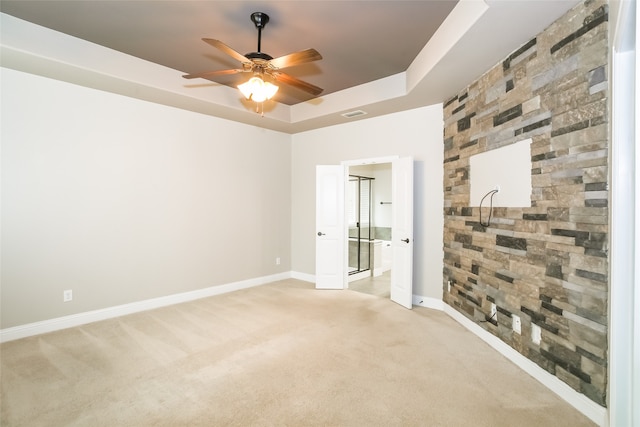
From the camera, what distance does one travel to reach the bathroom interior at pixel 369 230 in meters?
5.89

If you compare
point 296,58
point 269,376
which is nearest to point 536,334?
point 269,376

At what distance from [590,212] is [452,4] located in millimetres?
1967

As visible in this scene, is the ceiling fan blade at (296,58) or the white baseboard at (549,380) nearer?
the white baseboard at (549,380)

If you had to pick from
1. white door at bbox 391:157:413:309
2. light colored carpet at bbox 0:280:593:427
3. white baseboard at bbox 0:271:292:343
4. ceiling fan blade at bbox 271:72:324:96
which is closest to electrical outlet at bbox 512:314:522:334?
light colored carpet at bbox 0:280:593:427

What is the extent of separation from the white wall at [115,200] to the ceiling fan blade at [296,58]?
2547 mm

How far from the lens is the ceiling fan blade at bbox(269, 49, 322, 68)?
2357 mm

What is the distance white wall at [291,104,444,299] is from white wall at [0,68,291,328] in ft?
3.00

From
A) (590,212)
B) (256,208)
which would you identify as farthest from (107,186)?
(590,212)

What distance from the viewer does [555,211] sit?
7.67 feet

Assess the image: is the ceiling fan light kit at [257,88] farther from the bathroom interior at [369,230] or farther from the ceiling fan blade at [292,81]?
the bathroom interior at [369,230]

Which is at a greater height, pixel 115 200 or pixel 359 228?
pixel 115 200

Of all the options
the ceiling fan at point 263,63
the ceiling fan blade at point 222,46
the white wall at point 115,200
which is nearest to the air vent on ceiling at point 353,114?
the white wall at point 115,200

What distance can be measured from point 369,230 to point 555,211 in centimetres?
423

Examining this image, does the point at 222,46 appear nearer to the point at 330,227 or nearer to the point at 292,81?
the point at 292,81
